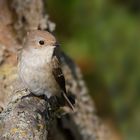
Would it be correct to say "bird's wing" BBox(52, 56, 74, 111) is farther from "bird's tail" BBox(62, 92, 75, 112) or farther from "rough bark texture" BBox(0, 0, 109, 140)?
"rough bark texture" BBox(0, 0, 109, 140)

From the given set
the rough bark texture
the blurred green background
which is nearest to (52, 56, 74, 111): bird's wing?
the rough bark texture

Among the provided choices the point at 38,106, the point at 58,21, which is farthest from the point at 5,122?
the point at 58,21

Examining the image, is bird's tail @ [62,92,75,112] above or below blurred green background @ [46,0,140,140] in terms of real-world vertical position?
above

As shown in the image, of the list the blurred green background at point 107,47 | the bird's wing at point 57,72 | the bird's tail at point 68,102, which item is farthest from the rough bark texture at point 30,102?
the blurred green background at point 107,47

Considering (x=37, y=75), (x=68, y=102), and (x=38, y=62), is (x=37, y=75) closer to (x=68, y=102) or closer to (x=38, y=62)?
(x=38, y=62)

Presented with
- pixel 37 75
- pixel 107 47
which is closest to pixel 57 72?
pixel 37 75

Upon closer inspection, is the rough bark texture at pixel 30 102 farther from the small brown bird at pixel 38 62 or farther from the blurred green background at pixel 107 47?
the blurred green background at pixel 107 47

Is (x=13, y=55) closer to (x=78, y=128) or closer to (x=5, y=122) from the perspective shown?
(x=78, y=128)

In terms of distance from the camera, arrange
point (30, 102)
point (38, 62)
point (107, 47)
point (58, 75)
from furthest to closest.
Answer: point (107, 47) → point (58, 75) → point (38, 62) → point (30, 102)
